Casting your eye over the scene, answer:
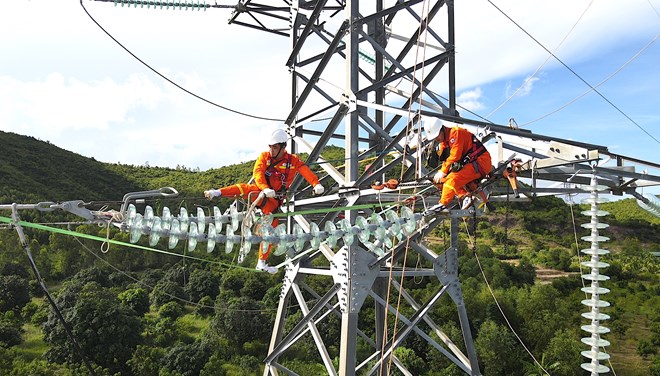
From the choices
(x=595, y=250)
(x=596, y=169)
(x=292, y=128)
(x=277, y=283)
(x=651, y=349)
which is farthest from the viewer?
(x=277, y=283)

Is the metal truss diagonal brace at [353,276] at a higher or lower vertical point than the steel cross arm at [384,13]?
lower

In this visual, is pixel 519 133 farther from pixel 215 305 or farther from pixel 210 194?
pixel 215 305

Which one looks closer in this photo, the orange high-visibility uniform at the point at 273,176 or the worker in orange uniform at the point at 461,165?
the worker in orange uniform at the point at 461,165

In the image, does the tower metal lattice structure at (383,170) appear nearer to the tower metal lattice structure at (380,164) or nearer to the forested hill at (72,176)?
the tower metal lattice structure at (380,164)

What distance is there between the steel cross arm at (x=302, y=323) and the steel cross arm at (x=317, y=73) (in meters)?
3.02

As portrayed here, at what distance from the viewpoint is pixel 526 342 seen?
40781 millimetres

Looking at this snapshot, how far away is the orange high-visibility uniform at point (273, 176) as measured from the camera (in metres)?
7.83

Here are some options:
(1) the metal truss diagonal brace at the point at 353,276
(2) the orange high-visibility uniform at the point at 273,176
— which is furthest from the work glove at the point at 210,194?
(1) the metal truss diagonal brace at the point at 353,276

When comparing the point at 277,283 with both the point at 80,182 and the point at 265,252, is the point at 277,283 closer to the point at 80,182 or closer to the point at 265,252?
the point at 80,182

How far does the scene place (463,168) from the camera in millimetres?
6711

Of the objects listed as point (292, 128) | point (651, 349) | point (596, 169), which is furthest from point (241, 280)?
point (596, 169)

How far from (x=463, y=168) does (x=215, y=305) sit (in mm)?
39364

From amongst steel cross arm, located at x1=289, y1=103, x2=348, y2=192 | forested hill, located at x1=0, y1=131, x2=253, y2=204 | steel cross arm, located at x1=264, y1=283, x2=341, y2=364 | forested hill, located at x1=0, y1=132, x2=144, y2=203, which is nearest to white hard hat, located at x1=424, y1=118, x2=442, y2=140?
steel cross arm, located at x1=289, y1=103, x2=348, y2=192

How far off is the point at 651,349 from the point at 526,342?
27.9ft
